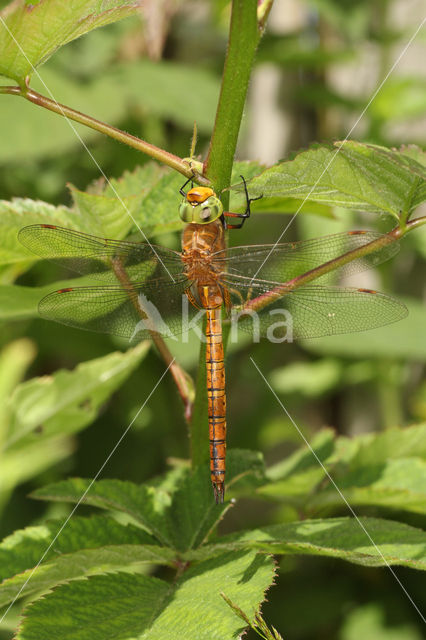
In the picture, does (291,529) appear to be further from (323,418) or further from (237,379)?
(323,418)

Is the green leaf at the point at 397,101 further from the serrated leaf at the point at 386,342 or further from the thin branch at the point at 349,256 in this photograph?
the thin branch at the point at 349,256

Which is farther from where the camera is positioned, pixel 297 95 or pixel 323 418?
pixel 323 418

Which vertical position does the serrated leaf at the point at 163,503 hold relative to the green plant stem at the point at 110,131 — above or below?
below

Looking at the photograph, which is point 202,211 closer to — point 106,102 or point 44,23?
point 44,23

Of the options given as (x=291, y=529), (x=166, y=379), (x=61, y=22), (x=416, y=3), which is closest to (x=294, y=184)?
(x=61, y=22)

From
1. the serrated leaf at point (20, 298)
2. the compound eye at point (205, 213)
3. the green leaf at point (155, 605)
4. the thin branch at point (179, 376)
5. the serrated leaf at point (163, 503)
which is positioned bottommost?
the green leaf at point (155, 605)

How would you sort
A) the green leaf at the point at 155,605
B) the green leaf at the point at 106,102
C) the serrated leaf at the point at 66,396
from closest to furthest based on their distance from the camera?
the green leaf at the point at 155,605 < the serrated leaf at the point at 66,396 < the green leaf at the point at 106,102

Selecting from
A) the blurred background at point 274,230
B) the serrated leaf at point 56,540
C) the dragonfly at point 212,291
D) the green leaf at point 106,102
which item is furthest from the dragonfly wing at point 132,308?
the green leaf at point 106,102

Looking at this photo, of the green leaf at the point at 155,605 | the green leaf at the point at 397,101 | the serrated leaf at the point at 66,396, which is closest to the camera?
the green leaf at the point at 155,605
